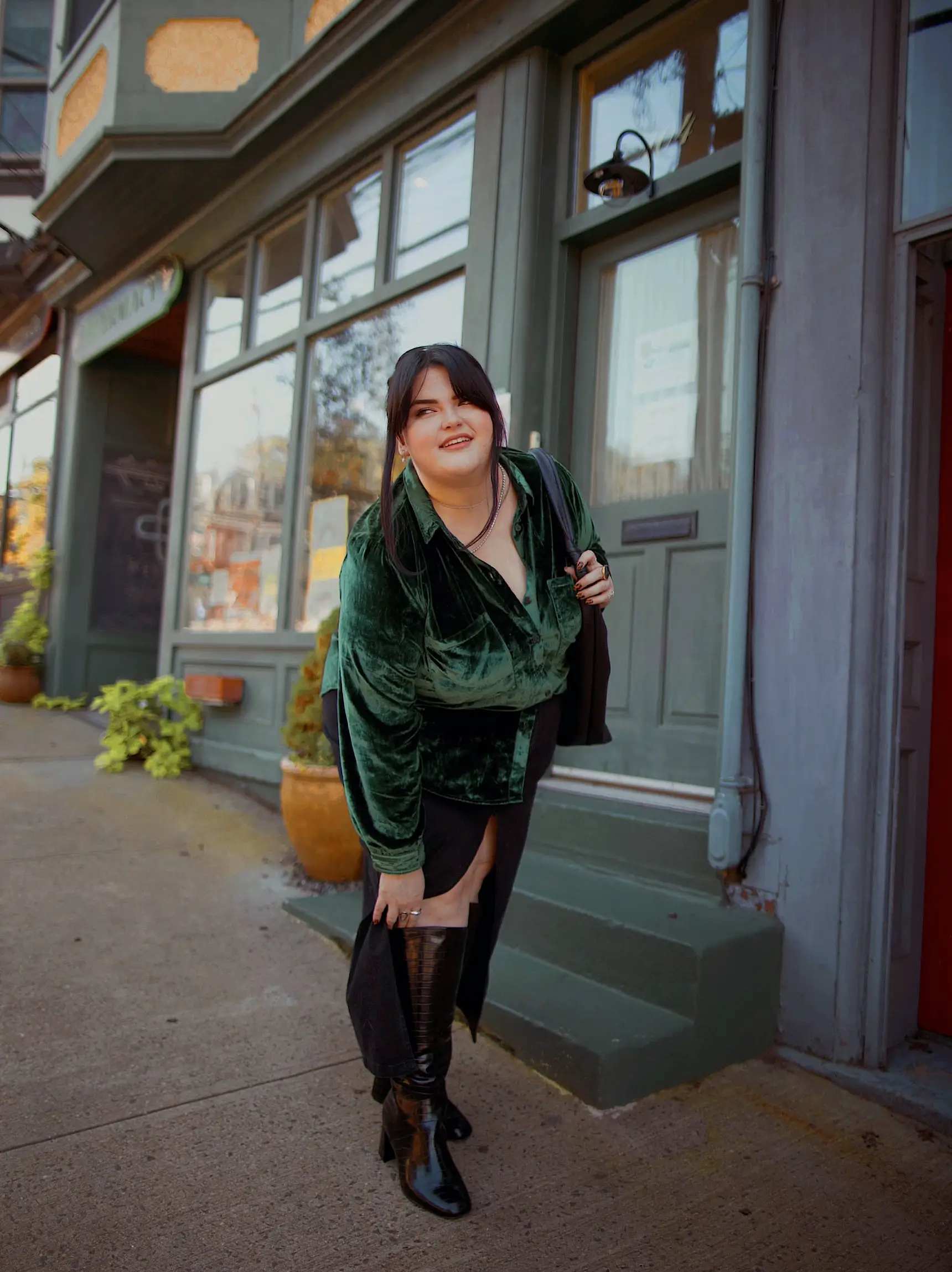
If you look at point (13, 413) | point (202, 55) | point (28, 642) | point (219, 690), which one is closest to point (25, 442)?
point (13, 413)

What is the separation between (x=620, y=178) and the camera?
13.2 ft

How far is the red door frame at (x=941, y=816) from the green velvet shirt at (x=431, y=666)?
5.55 feet

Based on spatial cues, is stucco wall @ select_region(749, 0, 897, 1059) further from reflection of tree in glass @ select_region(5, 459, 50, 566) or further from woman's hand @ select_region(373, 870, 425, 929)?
reflection of tree in glass @ select_region(5, 459, 50, 566)

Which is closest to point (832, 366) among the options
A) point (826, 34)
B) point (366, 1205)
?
point (826, 34)

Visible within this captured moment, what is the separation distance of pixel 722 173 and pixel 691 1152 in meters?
3.51

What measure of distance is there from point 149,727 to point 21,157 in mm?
9058

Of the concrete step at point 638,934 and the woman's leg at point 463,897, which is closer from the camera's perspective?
the woman's leg at point 463,897

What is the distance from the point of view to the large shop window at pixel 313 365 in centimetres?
534

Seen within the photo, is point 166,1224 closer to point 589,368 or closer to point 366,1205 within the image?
point 366,1205

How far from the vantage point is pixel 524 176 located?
4473mm

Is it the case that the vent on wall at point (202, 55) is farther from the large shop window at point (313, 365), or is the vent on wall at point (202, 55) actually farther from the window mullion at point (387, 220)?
the window mullion at point (387, 220)

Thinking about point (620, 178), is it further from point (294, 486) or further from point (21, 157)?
point (21, 157)

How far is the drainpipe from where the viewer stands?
3.05 meters

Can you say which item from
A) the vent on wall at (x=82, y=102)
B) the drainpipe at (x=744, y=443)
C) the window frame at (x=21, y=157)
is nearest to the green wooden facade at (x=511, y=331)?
the vent on wall at (x=82, y=102)
